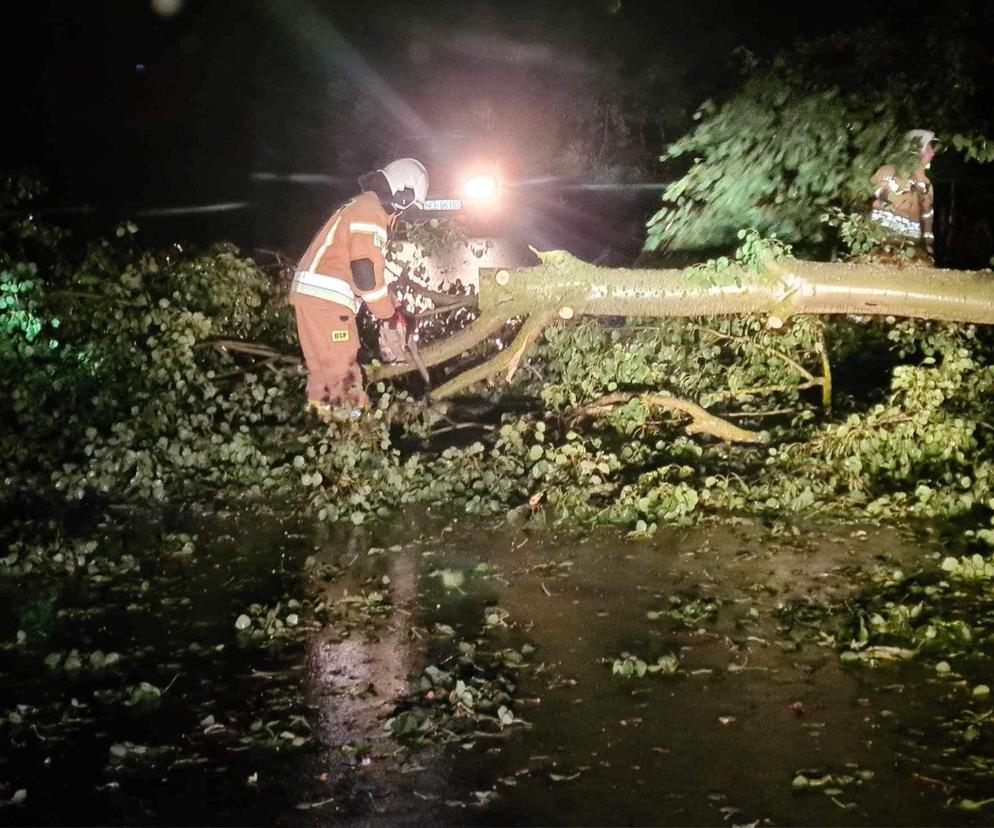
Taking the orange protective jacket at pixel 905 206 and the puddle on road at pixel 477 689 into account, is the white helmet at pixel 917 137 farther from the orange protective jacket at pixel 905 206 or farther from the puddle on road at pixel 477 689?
the puddle on road at pixel 477 689

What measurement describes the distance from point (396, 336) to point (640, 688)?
3.65 meters

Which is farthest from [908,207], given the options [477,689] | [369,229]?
[477,689]

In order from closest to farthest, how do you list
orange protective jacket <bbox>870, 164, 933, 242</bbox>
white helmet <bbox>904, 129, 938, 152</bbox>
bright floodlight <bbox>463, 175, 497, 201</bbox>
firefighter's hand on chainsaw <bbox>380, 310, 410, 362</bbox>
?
white helmet <bbox>904, 129, 938, 152</bbox>, firefighter's hand on chainsaw <bbox>380, 310, 410, 362</bbox>, orange protective jacket <bbox>870, 164, 933, 242</bbox>, bright floodlight <bbox>463, 175, 497, 201</bbox>

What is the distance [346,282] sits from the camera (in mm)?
6238

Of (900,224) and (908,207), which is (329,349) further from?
(908,207)

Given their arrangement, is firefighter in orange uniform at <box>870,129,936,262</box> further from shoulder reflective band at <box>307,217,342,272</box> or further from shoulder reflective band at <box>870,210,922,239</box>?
shoulder reflective band at <box>307,217,342,272</box>

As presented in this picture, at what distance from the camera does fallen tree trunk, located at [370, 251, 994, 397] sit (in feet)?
15.7

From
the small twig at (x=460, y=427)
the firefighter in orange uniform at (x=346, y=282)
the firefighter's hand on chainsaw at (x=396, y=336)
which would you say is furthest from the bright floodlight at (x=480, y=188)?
the small twig at (x=460, y=427)

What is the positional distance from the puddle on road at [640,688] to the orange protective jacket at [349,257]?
5.98ft

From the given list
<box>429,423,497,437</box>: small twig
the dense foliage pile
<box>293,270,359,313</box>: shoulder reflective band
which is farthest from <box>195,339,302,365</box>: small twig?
<box>429,423,497,437</box>: small twig

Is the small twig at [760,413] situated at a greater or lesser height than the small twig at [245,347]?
lesser

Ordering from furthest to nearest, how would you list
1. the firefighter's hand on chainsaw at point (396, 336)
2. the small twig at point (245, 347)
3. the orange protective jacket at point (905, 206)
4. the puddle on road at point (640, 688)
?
the small twig at point (245, 347) < the orange protective jacket at point (905, 206) < the firefighter's hand on chainsaw at point (396, 336) < the puddle on road at point (640, 688)

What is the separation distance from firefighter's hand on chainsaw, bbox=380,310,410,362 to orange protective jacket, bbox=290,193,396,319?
290 mm

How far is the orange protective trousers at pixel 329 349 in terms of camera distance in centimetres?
632
